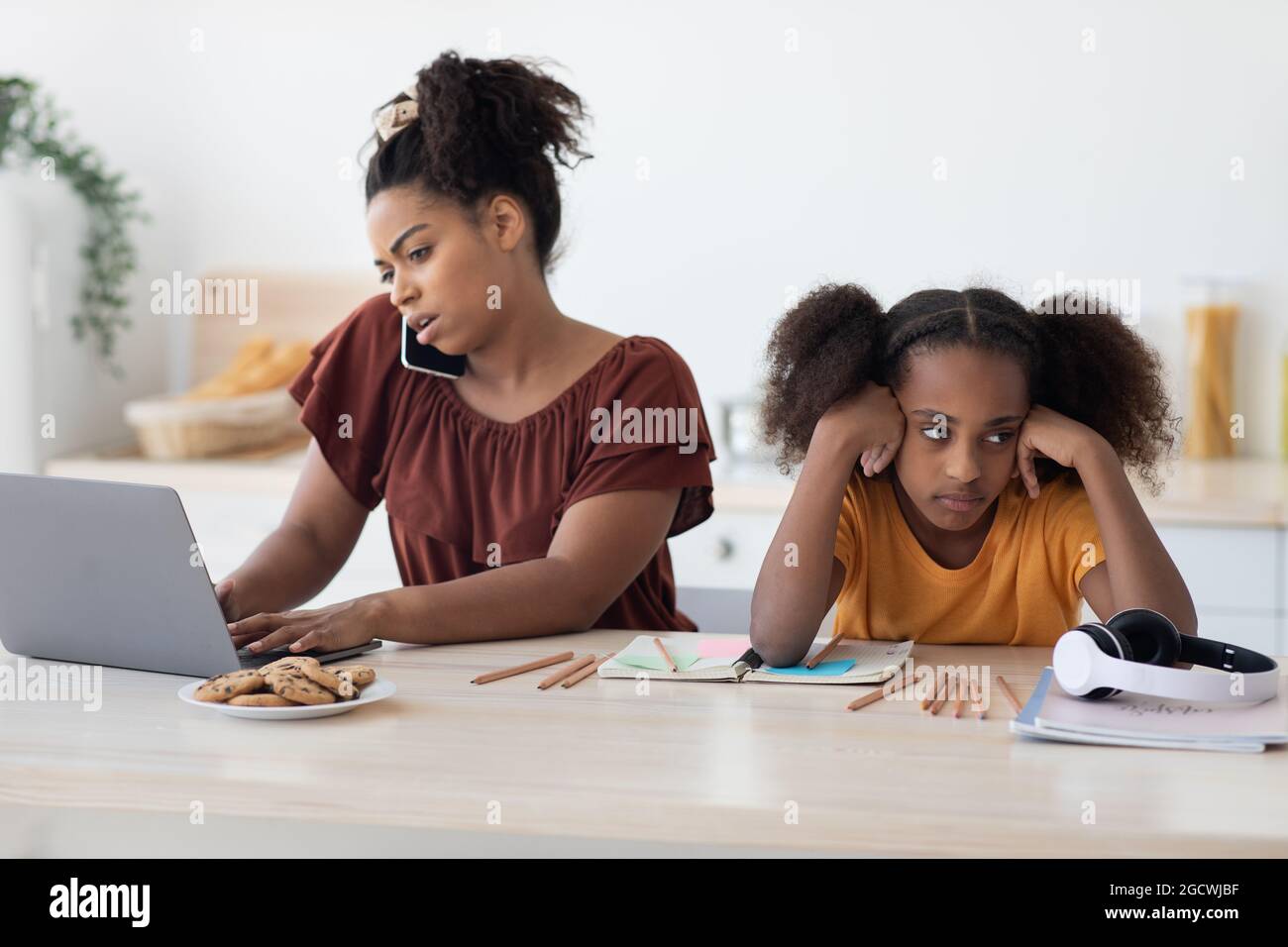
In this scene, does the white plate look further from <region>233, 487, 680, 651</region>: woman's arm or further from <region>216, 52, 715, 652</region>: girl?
<region>216, 52, 715, 652</region>: girl

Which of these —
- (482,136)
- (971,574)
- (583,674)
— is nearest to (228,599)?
(583,674)

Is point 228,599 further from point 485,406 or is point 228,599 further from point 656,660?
point 656,660

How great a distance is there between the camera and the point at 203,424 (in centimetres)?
277

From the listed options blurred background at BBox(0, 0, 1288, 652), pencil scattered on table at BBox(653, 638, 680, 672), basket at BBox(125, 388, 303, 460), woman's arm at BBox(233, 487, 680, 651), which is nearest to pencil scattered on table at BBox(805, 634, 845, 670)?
pencil scattered on table at BBox(653, 638, 680, 672)

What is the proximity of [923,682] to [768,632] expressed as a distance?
5.8 inches

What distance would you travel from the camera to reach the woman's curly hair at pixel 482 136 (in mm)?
1474

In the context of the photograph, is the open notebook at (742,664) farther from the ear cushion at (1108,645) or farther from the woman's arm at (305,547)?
the woman's arm at (305,547)

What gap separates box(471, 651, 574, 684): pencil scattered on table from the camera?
1.15 metres

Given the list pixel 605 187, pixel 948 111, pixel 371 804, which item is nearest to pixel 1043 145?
pixel 948 111

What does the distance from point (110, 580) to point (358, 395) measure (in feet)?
1.74

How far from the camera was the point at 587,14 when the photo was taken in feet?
9.41

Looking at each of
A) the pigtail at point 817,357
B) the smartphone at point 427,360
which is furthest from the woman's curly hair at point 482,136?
the pigtail at point 817,357

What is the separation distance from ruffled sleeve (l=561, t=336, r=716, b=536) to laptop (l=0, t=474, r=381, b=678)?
359mm

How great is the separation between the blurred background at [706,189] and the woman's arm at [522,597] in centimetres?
106
